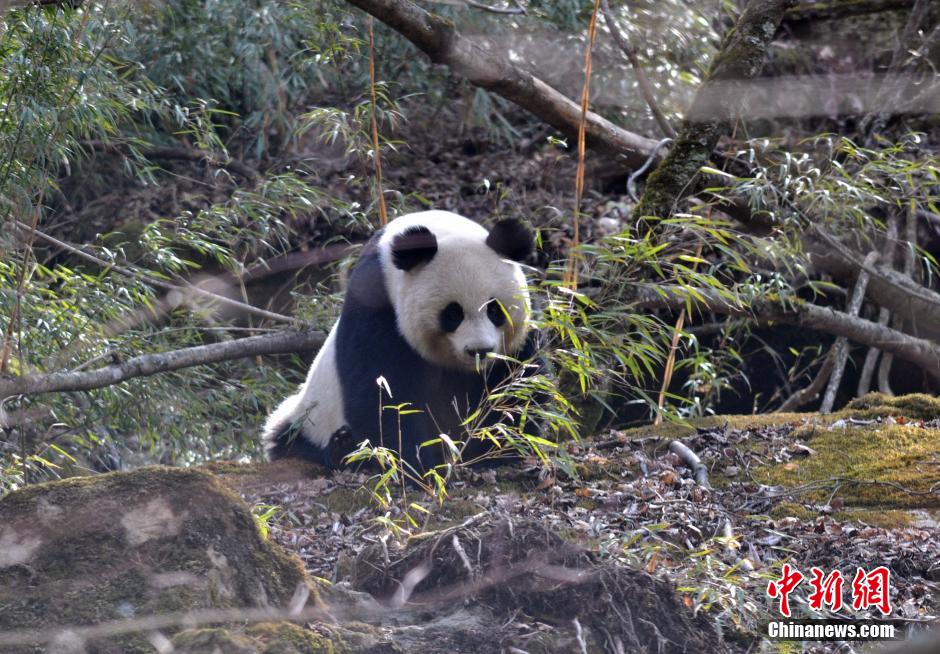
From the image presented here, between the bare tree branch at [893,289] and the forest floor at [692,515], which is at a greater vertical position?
the bare tree branch at [893,289]

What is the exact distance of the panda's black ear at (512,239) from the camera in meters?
4.52

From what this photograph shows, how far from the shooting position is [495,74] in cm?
564

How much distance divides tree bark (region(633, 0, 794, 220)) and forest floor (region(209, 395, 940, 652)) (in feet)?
4.43

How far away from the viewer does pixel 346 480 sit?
15.4ft

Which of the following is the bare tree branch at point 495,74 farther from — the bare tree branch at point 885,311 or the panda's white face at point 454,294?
the bare tree branch at point 885,311

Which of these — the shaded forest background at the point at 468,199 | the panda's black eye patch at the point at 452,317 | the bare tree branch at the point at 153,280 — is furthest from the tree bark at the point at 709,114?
the bare tree branch at the point at 153,280

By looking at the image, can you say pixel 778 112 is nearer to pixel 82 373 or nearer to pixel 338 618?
pixel 82 373

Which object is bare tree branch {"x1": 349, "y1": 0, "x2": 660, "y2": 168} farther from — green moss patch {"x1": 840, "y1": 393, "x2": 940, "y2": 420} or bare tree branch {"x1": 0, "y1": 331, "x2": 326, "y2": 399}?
green moss patch {"x1": 840, "y1": 393, "x2": 940, "y2": 420}

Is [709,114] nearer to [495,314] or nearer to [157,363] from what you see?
[495,314]

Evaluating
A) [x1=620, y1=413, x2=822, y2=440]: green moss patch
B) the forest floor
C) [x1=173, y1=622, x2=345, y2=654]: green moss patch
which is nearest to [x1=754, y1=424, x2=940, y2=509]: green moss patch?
the forest floor

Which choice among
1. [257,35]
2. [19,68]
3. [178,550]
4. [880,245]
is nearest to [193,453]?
[19,68]

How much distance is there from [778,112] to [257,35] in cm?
433

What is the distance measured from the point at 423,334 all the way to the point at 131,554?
7.70 ft

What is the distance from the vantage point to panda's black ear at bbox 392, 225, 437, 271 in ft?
14.5
